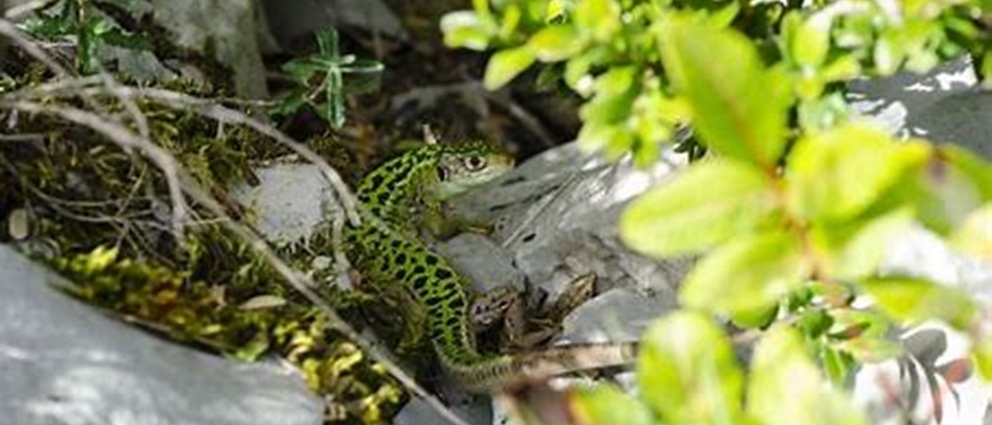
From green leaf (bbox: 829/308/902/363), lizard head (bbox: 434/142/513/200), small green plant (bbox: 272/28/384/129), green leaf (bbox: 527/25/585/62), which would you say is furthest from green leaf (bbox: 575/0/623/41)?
lizard head (bbox: 434/142/513/200)

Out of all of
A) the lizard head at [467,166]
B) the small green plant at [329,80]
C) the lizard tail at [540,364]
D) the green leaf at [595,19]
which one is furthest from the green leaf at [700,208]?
the lizard head at [467,166]

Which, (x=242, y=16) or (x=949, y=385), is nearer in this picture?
(x=949, y=385)

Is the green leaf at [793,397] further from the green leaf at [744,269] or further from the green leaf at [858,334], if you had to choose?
the green leaf at [858,334]

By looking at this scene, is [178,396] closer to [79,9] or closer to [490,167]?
[79,9]

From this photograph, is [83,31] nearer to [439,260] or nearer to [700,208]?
[439,260]

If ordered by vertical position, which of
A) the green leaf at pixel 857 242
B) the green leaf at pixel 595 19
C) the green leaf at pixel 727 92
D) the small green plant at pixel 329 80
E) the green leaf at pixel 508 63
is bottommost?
the small green plant at pixel 329 80

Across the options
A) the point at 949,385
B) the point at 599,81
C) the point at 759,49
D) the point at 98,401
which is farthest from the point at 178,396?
the point at 949,385

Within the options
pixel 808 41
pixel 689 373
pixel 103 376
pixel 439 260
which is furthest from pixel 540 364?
pixel 689 373
